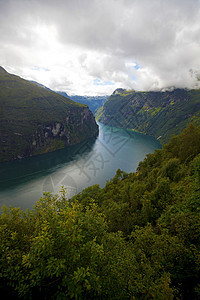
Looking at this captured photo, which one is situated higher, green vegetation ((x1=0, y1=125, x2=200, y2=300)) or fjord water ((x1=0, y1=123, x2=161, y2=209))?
green vegetation ((x1=0, y1=125, x2=200, y2=300))

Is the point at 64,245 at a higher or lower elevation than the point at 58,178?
higher

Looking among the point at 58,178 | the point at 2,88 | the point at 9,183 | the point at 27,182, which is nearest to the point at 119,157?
the point at 58,178

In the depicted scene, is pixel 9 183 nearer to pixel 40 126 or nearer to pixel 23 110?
pixel 40 126

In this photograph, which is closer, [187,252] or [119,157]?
[187,252]

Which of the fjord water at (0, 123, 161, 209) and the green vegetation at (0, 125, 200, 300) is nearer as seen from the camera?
the green vegetation at (0, 125, 200, 300)

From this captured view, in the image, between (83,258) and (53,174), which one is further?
(53,174)

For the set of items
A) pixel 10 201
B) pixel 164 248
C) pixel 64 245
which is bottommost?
pixel 10 201

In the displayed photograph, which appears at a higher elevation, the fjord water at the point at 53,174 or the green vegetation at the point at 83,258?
the green vegetation at the point at 83,258

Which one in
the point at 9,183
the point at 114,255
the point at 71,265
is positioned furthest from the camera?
the point at 9,183

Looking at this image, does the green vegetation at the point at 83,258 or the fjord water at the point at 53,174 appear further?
the fjord water at the point at 53,174

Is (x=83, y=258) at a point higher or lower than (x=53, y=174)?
higher

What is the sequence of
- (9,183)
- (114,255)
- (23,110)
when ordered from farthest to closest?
(23,110) → (9,183) → (114,255)
